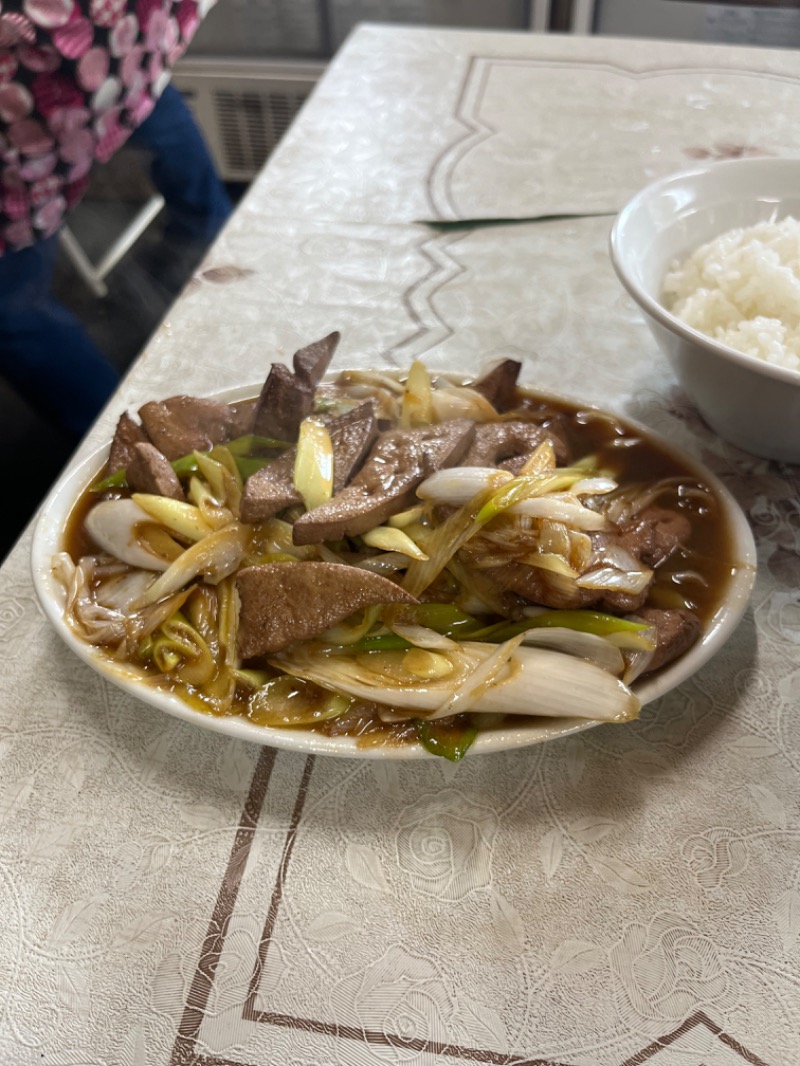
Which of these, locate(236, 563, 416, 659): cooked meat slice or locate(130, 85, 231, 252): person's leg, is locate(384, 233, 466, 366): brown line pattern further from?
locate(130, 85, 231, 252): person's leg

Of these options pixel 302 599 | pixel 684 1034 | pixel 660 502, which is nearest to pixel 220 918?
pixel 302 599

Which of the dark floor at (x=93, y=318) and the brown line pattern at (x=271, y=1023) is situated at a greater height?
the brown line pattern at (x=271, y=1023)

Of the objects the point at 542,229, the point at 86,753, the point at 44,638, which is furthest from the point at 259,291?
the point at 86,753

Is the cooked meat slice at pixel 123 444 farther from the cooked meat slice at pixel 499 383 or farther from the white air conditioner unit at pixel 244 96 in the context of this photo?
the white air conditioner unit at pixel 244 96

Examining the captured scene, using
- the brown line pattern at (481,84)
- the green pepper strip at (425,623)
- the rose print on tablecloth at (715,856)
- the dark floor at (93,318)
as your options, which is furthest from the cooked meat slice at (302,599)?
the dark floor at (93,318)

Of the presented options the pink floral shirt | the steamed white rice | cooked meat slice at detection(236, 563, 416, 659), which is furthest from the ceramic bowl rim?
the pink floral shirt

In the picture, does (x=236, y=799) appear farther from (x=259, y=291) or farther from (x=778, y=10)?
(x=778, y=10)
